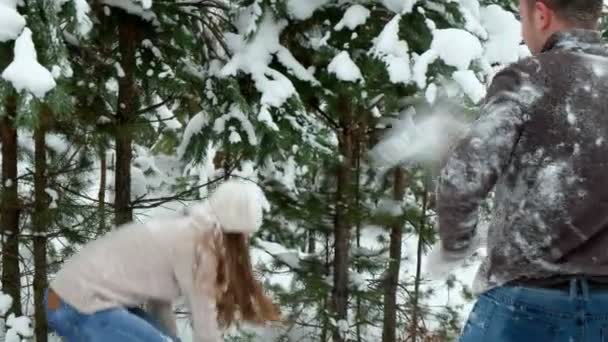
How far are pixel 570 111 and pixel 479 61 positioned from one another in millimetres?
3006

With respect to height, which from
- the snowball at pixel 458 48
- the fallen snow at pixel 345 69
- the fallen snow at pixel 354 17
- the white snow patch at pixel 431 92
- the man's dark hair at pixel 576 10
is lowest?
the man's dark hair at pixel 576 10

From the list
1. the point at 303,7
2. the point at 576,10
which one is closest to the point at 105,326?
Result: the point at 576,10

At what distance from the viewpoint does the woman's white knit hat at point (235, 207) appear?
9.20ft

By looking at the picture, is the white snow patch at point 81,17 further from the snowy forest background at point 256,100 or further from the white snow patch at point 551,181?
the white snow patch at point 551,181

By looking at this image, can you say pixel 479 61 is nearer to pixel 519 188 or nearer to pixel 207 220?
pixel 207 220

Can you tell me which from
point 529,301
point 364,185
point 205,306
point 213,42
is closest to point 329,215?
point 364,185

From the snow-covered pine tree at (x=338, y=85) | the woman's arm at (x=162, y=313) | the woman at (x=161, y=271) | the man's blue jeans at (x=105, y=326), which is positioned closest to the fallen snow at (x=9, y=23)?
the woman at (x=161, y=271)

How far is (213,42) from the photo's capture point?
614cm

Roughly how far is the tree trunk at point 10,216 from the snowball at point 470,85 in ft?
13.9

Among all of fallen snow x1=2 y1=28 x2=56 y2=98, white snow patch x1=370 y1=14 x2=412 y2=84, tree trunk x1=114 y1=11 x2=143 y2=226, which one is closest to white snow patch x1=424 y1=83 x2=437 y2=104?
white snow patch x1=370 y1=14 x2=412 y2=84

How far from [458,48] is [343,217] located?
11.9ft

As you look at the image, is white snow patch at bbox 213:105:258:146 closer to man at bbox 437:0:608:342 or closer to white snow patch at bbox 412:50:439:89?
white snow patch at bbox 412:50:439:89

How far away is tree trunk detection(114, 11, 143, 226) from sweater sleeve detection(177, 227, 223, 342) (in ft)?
11.1

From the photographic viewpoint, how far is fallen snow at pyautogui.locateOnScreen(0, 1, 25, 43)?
3498 millimetres
